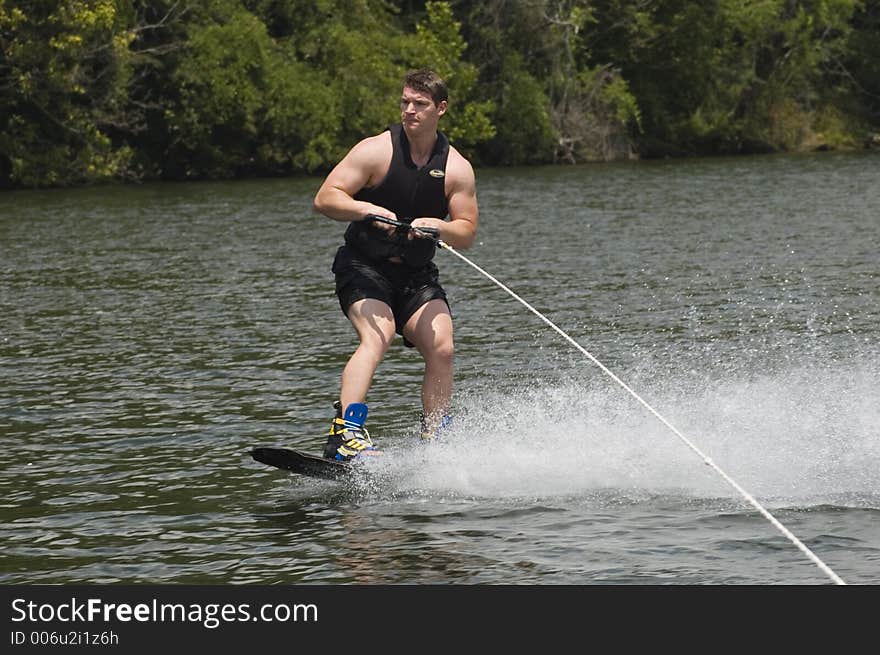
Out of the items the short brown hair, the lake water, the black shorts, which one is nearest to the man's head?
the short brown hair

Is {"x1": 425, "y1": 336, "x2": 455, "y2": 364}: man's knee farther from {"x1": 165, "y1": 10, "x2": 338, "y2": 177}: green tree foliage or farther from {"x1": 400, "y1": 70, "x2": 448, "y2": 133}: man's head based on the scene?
{"x1": 165, "y1": 10, "x2": 338, "y2": 177}: green tree foliage

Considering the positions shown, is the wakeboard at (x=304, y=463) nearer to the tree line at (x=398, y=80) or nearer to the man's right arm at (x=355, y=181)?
the man's right arm at (x=355, y=181)

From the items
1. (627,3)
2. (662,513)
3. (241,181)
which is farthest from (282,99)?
(662,513)

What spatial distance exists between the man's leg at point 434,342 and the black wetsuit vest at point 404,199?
0.26 m

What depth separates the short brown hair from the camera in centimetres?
807

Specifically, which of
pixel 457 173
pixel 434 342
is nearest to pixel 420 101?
pixel 457 173

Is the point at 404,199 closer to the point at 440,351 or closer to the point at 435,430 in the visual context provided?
the point at 440,351

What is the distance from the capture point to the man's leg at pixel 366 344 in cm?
824

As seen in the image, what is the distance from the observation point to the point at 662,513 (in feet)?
25.5

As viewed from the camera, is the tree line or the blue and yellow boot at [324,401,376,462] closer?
the blue and yellow boot at [324,401,376,462]

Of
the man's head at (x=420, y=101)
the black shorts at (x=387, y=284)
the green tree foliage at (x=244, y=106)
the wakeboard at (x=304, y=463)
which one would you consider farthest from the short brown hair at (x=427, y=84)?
the green tree foliage at (x=244, y=106)

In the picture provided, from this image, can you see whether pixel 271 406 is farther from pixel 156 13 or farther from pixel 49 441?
pixel 156 13

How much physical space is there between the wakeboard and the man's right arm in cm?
119
